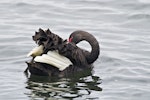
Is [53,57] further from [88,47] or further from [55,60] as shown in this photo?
[88,47]

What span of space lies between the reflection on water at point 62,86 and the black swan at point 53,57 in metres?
0.14

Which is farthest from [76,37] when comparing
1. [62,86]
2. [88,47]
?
[62,86]

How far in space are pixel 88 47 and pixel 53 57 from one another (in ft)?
8.86

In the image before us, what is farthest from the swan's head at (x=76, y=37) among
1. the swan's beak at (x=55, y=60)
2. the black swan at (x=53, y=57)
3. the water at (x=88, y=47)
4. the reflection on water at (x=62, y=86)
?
the reflection on water at (x=62, y=86)

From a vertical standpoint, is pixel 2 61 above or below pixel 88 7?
below

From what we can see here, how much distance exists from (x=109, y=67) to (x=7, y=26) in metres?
4.19

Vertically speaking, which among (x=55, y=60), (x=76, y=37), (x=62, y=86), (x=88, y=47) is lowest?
(x=62, y=86)

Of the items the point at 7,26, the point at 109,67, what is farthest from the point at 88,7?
the point at 109,67

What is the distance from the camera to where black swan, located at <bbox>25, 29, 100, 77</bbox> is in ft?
38.2

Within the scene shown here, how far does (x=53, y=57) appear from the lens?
1173cm

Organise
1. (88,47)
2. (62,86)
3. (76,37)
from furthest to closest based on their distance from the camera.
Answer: (88,47) < (76,37) < (62,86)

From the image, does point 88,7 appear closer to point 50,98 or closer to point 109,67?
point 109,67

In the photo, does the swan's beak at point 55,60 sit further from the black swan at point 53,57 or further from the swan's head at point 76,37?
the swan's head at point 76,37

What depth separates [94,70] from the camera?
12.4m
